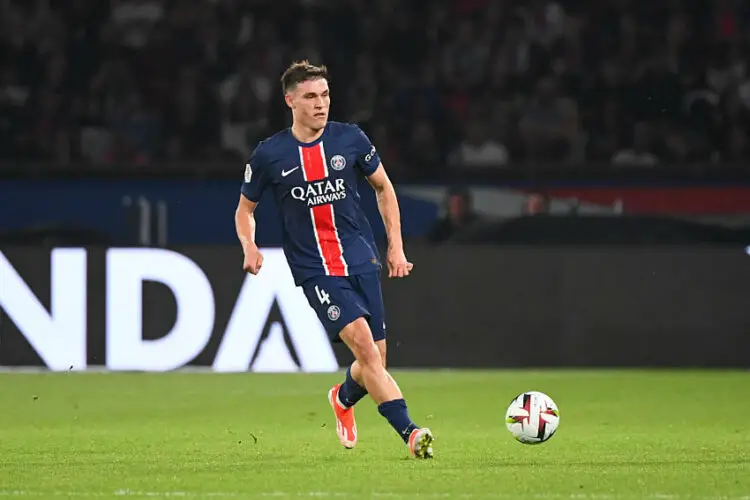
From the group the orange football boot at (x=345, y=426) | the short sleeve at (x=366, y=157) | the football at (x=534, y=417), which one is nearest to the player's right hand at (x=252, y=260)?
the short sleeve at (x=366, y=157)

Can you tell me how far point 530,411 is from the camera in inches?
308

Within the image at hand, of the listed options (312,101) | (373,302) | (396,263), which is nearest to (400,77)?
(312,101)

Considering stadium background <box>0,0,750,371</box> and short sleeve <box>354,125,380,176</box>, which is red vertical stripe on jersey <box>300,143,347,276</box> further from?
stadium background <box>0,0,750,371</box>

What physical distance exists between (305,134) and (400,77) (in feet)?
31.2

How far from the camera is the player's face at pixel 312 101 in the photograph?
7609 millimetres

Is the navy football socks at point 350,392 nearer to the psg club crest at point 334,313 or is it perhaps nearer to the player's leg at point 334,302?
the player's leg at point 334,302

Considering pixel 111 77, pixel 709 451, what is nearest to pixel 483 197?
pixel 111 77

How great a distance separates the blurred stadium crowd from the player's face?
7848mm

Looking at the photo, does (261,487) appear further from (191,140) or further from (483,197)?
(191,140)

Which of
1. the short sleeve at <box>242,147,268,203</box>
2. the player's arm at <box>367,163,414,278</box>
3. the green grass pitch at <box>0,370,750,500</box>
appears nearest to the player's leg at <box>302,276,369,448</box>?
the player's arm at <box>367,163,414,278</box>

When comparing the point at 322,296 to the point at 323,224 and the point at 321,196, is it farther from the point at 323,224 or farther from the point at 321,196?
the point at 321,196

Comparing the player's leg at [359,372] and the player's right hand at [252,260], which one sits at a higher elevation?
the player's right hand at [252,260]

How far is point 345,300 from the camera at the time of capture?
7.54m

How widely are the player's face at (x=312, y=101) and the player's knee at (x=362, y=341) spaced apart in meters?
1.03
